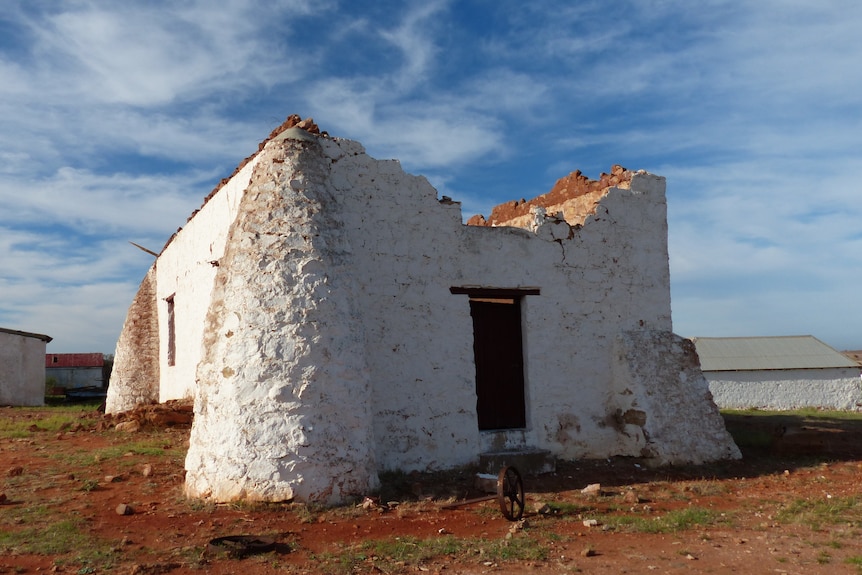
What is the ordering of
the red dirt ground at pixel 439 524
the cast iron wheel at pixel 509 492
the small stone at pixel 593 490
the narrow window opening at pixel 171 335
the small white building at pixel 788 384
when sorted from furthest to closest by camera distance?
the small white building at pixel 788 384
the narrow window opening at pixel 171 335
the small stone at pixel 593 490
the cast iron wheel at pixel 509 492
the red dirt ground at pixel 439 524

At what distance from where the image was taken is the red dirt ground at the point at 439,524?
5000 millimetres

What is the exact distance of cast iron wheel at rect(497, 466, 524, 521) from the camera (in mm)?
6090

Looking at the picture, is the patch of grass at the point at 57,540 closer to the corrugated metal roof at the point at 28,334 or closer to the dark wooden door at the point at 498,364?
the dark wooden door at the point at 498,364

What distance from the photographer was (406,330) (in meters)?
7.98

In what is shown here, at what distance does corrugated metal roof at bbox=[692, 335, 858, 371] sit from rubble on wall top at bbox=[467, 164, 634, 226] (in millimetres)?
14834

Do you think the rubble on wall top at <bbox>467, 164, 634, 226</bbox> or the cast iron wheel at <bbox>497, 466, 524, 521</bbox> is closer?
the cast iron wheel at <bbox>497, 466, 524, 521</bbox>

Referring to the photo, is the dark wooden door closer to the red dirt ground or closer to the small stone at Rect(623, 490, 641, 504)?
the red dirt ground

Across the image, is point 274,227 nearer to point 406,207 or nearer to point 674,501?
point 406,207

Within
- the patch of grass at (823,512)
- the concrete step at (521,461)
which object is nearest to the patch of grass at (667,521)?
the patch of grass at (823,512)

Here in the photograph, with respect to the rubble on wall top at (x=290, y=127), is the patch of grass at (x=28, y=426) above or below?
below

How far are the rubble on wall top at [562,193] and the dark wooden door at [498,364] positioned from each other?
160cm

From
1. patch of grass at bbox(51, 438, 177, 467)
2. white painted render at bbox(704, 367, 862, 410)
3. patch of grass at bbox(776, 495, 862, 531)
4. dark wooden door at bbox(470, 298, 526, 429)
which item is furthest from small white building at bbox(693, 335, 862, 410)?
patch of grass at bbox(51, 438, 177, 467)

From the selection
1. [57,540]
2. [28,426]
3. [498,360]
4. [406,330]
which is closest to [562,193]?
[498,360]

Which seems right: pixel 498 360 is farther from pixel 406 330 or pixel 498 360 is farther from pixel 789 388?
pixel 789 388
